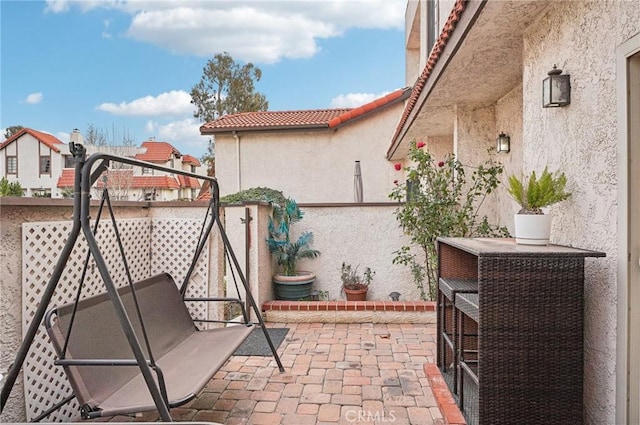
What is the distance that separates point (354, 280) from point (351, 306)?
86cm

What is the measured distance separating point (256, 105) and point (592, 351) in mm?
25621

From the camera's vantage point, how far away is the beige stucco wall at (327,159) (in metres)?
12.6

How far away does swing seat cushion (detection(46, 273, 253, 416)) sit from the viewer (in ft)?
8.79

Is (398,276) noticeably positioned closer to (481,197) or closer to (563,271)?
(481,197)

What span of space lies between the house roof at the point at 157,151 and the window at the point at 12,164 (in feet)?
20.1

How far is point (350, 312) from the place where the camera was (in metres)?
6.09

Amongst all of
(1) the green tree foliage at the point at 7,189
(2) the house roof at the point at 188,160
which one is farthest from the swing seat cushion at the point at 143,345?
(2) the house roof at the point at 188,160

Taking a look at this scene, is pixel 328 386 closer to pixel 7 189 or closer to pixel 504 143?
pixel 504 143

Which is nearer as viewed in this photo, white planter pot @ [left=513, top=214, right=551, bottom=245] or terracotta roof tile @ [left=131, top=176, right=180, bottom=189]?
white planter pot @ [left=513, top=214, right=551, bottom=245]

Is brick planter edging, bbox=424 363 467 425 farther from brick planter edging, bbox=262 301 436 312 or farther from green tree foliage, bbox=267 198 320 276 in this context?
green tree foliage, bbox=267 198 320 276

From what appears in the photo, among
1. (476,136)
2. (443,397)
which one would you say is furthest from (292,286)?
(476,136)

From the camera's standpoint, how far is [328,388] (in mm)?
3828

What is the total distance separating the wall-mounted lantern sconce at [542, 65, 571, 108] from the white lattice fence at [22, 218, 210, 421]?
3960 mm

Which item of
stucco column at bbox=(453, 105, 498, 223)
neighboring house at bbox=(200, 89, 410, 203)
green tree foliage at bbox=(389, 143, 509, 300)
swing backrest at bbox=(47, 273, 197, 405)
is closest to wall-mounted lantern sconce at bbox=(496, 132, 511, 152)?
green tree foliage at bbox=(389, 143, 509, 300)
